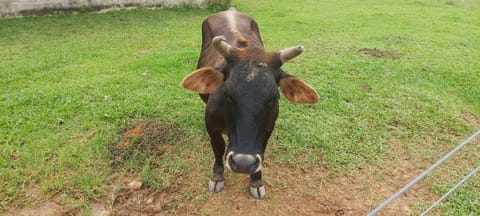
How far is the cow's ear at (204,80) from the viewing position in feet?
8.98

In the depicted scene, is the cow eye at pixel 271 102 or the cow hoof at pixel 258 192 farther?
the cow hoof at pixel 258 192

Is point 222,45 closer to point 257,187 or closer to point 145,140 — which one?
point 257,187

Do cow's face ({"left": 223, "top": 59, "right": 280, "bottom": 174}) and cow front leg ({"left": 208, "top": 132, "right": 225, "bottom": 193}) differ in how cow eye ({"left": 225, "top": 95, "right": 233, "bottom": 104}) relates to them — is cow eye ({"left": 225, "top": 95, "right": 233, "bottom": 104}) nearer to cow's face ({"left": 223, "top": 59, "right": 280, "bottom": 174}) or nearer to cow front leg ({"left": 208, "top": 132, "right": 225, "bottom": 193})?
cow's face ({"left": 223, "top": 59, "right": 280, "bottom": 174})

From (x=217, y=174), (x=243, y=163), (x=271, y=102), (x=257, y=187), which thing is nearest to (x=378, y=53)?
(x=257, y=187)

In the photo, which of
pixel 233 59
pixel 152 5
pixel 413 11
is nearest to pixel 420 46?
pixel 413 11

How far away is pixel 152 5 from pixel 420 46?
8.14m

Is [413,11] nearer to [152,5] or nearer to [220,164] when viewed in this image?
[152,5]

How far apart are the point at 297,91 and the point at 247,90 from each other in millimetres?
580

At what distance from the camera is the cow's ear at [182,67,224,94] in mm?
2738

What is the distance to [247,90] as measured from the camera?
2547 millimetres

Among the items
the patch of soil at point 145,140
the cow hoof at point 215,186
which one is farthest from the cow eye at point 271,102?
the patch of soil at point 145,140

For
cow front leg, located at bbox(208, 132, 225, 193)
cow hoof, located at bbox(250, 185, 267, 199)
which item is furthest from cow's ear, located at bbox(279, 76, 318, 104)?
cow hoof, located at bbox(250, 185, 267, 199)

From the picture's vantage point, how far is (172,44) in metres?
8.52

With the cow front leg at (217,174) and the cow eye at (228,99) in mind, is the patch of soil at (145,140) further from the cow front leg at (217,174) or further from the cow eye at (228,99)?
the cow eye at (228,99)
